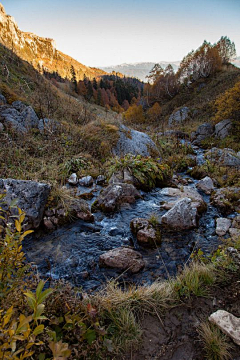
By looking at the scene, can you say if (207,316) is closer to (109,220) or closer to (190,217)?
(190,217)

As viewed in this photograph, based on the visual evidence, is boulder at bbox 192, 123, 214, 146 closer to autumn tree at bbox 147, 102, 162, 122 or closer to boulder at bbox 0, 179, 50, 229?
boulder at bbox 0, 179, 50, 229

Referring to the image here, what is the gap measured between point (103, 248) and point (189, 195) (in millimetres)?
3473

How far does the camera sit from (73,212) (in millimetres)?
Result: 5113

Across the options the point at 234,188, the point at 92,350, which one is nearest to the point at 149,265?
the point at 92,350

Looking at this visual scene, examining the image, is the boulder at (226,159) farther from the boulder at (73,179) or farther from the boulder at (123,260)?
the boulder at (123,260)

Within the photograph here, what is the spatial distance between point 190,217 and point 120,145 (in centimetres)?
594

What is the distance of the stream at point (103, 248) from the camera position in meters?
3.40

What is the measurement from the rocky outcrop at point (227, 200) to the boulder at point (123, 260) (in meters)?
3.33

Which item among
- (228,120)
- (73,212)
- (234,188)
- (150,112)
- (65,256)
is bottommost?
(65,256)

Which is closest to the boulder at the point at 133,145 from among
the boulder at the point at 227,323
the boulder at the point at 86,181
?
the boulder at the point at 86,181

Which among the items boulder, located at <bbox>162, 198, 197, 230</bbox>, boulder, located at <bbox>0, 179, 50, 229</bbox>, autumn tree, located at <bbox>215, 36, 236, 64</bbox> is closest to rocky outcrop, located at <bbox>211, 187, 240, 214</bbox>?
boulder, located at <bbox>162, 198, 197, 230</bbox>

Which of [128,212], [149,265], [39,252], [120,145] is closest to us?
[149,265]

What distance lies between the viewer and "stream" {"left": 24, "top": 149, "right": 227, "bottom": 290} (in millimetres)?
3404

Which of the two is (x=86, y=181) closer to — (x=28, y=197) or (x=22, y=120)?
(x=28, y=197)
